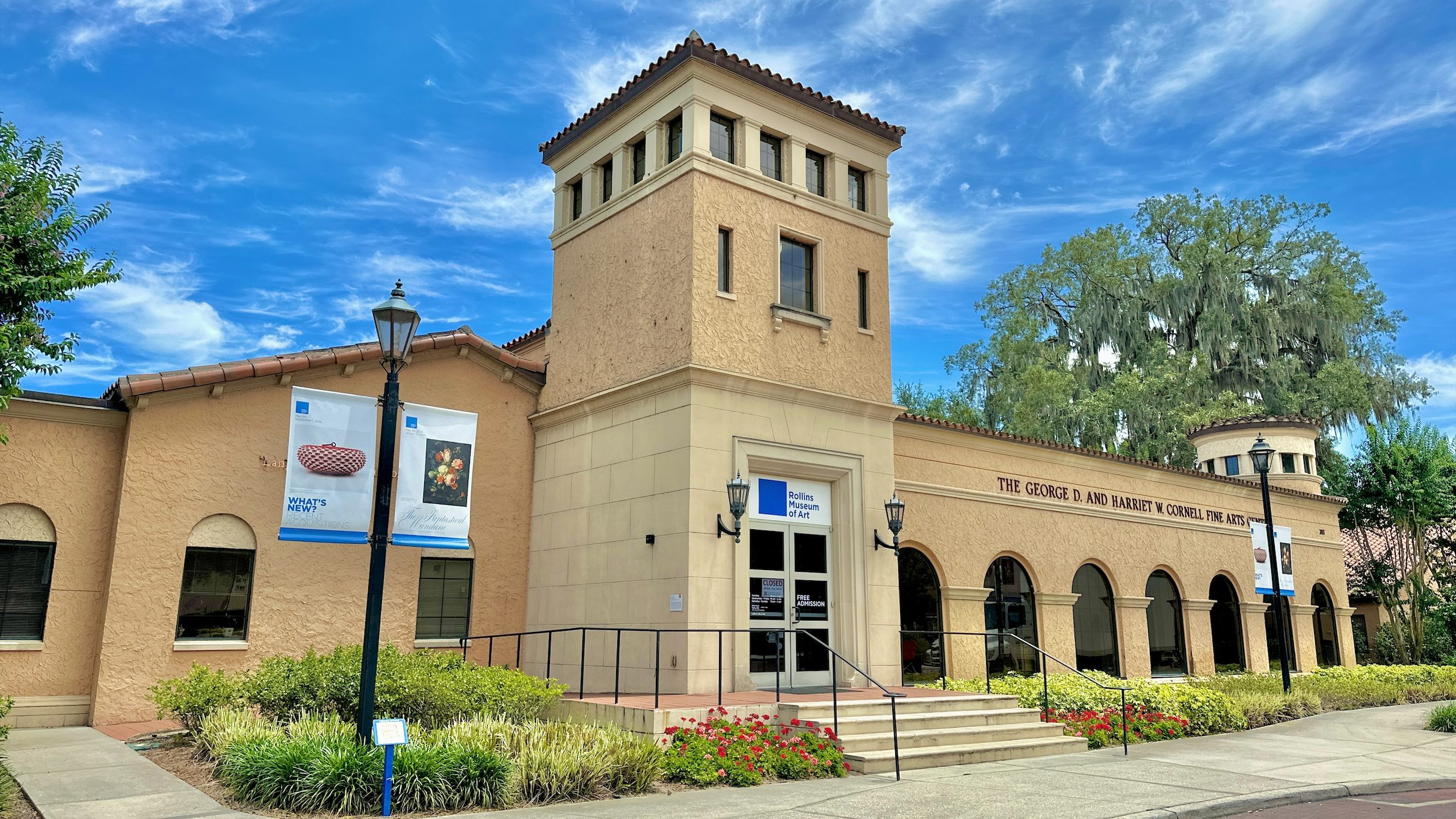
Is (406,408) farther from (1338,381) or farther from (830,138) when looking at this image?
(1338,381)

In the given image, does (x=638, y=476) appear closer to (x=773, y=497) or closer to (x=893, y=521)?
(x=773, y=497)

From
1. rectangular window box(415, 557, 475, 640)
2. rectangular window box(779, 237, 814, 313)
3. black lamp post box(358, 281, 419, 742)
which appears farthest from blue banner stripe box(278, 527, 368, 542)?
rectangular window box(779, 237, 814, 313)

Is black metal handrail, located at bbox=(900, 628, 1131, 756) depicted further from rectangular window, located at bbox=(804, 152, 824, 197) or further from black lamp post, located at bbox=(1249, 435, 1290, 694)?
rectangular window, located at bbox=(804, 152, 824, 197)

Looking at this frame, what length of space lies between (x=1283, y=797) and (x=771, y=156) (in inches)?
453

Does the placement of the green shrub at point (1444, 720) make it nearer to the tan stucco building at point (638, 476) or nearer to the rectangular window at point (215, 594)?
the tan stucco building at point (638, 476)

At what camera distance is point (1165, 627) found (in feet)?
75.4

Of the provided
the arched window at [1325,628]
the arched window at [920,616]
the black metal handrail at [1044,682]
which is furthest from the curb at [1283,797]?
the arched window at [1325,628]

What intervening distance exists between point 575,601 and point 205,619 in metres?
5.17

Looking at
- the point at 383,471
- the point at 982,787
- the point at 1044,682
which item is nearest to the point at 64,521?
the point at 383,471

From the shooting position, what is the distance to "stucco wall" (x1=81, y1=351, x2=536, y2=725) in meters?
13.3

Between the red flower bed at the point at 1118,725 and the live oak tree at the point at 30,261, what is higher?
the live oak tree at the point at 30,261

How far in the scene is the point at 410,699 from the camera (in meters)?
11.6

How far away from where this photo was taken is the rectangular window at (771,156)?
16672 millimetres

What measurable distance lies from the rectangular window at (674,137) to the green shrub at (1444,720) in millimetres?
14970
